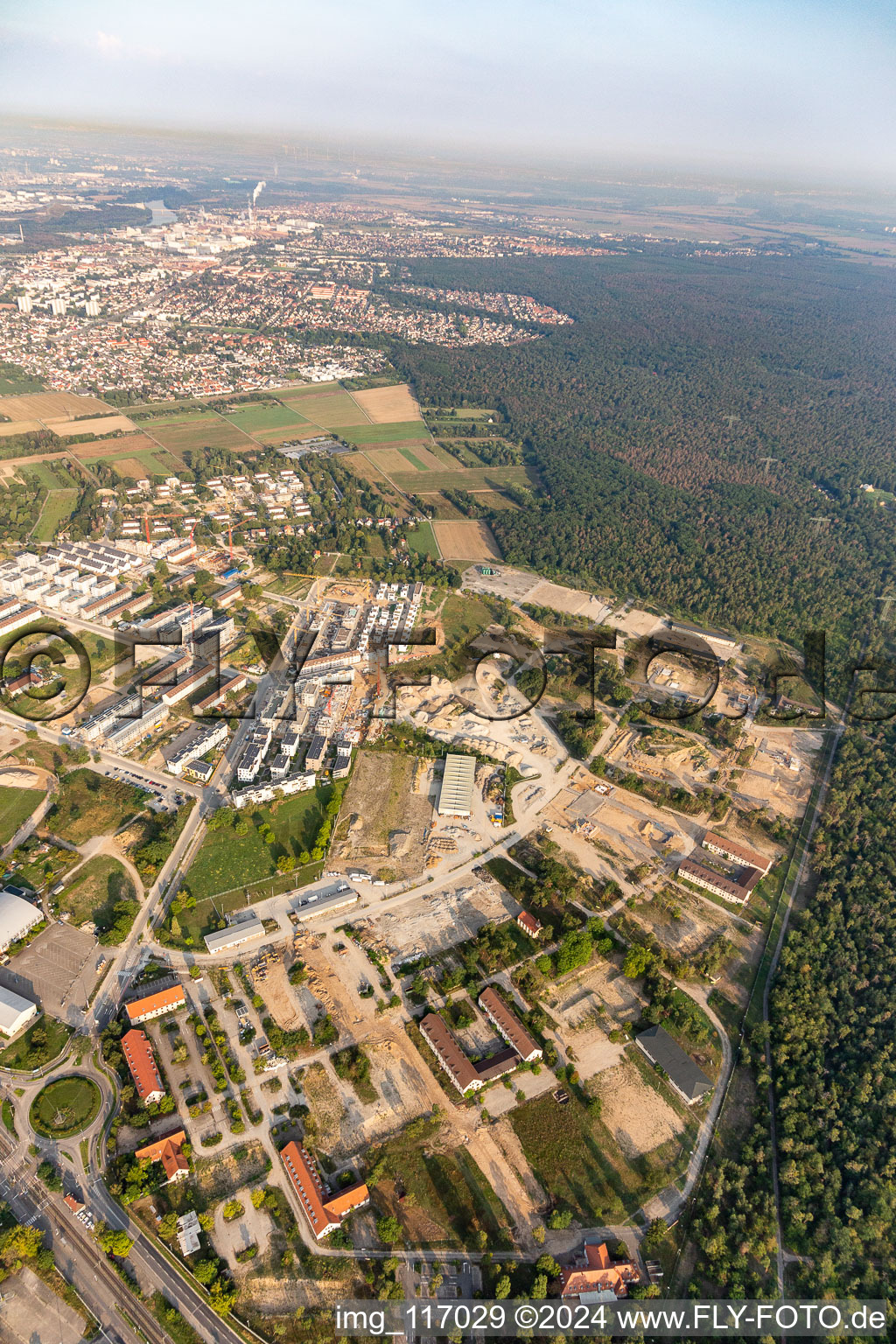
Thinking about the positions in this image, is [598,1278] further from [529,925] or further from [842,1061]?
[842,1061]

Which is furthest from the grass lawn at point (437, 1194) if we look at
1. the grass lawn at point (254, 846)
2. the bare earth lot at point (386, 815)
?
the grass lawn at point (254, 846)

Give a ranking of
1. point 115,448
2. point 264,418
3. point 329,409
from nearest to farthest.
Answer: point 115,448
point 264,418
point 329,409

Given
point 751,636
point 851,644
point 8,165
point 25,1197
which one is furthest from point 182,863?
point 8,165

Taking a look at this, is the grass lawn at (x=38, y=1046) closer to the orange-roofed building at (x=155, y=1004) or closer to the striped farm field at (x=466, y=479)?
the orange-roofed building at (x=155, y=1004)

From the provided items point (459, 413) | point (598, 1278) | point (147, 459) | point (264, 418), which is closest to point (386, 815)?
point (598, 1278)

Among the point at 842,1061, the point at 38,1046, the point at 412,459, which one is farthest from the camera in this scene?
the point at 412,459

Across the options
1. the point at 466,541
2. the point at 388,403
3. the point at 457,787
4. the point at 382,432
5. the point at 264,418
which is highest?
the point at 388,403

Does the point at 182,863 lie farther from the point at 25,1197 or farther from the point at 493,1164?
the point at 493,1164
